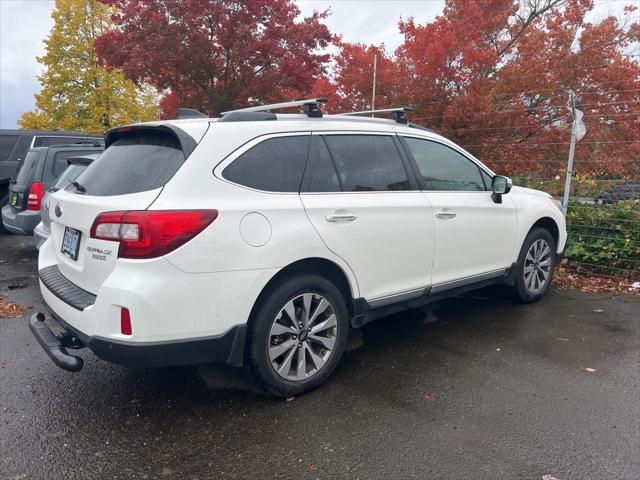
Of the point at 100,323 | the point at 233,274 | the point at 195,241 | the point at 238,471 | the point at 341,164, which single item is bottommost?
the point at 238,471

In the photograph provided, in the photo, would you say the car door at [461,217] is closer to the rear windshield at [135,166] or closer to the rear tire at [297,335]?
the rear tire at [297,335]

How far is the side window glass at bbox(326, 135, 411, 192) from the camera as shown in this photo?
3.38 meters

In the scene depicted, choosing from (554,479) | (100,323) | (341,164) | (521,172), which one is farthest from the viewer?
(521,172)

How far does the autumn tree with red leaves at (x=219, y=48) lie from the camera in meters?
11.5

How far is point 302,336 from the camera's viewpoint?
3.07m

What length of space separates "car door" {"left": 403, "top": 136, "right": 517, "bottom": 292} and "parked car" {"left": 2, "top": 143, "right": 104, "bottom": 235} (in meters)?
5.55

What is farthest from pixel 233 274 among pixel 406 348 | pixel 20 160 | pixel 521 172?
pixel 20 160

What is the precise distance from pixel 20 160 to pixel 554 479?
10.9m

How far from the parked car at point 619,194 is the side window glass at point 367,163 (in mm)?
4222

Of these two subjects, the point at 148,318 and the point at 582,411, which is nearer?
the point at 148,318

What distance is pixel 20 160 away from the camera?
9.98 m

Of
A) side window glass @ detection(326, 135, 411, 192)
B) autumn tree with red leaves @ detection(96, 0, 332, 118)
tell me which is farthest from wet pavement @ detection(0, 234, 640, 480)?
autumn tree with red leaves @ detection(96, 0, 332, 118)

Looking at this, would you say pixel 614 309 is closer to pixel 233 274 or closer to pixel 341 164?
pixel 341 164

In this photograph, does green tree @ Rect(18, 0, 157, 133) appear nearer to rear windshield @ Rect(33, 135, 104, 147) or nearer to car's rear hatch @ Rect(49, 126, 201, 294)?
rear windshield @ Rect(33, 135, 104, 147)
